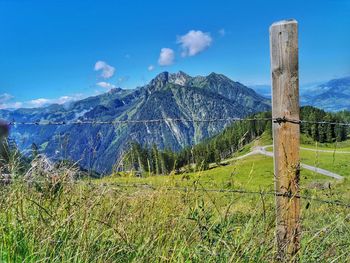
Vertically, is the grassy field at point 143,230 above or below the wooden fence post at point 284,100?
below

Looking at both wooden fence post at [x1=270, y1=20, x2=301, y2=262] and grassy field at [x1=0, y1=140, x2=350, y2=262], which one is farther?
wooden fence post at [x1=270, y1=20, x2=301, y2=262]

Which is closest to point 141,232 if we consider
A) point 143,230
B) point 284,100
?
point 143,230

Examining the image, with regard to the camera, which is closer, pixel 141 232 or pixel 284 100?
pixel 141 232

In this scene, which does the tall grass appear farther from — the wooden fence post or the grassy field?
the wooden fence post

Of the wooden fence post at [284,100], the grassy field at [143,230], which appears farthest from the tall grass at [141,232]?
the wooden fence post at [284,100]

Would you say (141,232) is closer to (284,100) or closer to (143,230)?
(143,230)

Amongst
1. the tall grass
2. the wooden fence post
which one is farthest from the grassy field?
the wooden fence post

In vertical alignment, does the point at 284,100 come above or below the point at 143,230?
above

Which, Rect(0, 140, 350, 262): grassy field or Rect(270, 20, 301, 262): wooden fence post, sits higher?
Rect(270, 20, 301, 262): wooden fence post

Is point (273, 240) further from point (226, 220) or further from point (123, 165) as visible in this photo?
point (123, 165)

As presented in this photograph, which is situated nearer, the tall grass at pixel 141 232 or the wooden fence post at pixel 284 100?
the tall grass at pixel 141 232

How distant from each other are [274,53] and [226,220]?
1.92 meters

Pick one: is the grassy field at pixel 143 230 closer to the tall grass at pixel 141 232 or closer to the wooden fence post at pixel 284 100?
the tall grass at pixel 141 232

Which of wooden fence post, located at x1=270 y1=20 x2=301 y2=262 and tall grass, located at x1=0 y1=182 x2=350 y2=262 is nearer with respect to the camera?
tall grass, located at x1=0 y1=182 x2=350 y2=262
